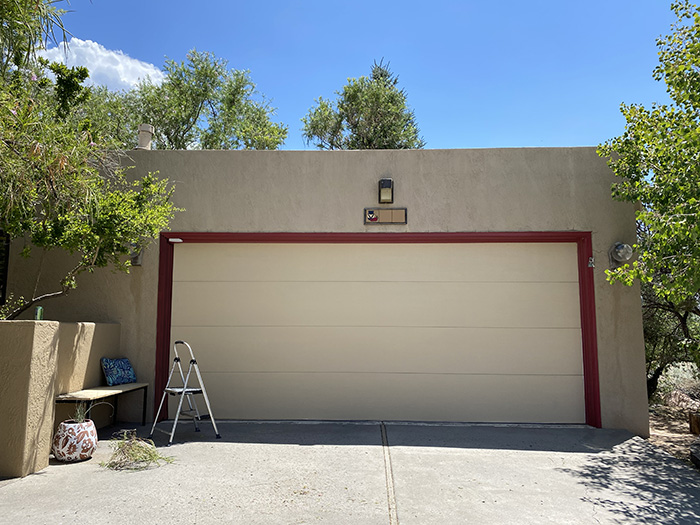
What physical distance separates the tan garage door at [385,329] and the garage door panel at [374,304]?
0.01 metres

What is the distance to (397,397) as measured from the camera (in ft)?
→ 21.3

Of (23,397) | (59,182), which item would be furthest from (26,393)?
(59,182)

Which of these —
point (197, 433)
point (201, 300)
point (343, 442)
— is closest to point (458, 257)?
point (343, 442)

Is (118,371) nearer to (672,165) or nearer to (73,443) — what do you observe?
(73,443)

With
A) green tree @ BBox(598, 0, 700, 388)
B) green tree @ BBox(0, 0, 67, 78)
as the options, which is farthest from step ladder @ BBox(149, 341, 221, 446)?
green tree @ BBox(598, 0, 700, 388)

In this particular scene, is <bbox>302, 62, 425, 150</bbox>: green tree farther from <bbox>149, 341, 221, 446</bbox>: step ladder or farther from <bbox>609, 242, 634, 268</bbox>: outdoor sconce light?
<bbox>149, 341, 221, 446</bbox>: step ladder

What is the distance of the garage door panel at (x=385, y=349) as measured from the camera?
6473mm

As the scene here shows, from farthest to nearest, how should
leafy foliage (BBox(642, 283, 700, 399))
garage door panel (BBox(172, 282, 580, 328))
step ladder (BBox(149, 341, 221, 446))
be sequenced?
leafy foliage (BBox(642, 283, 700, 399)) → garage door panel (BBox(172, 282, 580, 328)) → step ladder (BBox(149, 341, 221, 446))

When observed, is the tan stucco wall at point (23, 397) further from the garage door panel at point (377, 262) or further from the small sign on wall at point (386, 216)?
the small sign on wall at point (386, 216)

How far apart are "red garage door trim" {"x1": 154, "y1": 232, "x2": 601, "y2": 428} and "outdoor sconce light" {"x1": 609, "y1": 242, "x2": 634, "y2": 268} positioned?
0.24 meters

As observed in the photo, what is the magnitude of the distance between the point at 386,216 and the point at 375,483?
11.0 feet

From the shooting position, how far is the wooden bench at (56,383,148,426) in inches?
198

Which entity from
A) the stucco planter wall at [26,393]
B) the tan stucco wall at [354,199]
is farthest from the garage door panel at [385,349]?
the stucco planter wall at [26,393]

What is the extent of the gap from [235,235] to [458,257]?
2892 millimetres
